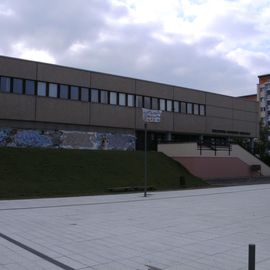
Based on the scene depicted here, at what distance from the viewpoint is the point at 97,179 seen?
2983 centimetres

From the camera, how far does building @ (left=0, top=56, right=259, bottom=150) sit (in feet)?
133

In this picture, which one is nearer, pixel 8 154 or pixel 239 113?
pixel 8 154

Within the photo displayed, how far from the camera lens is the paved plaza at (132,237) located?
322 inches

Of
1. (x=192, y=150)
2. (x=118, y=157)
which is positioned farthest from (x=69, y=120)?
(x=192, y=150)

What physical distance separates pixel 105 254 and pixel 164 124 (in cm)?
4367

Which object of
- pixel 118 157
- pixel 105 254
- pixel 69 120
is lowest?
pixel 105 254

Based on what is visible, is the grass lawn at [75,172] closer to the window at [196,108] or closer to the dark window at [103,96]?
the dark window at [103,96]

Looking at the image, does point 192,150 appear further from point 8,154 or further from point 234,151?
point 8,154

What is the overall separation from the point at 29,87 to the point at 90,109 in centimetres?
668

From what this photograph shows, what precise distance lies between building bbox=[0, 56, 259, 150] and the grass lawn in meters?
6.45

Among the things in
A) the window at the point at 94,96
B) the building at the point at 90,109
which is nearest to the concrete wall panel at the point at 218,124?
the building at the point at 90,109

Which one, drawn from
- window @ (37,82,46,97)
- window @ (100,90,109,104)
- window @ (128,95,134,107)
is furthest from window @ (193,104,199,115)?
window @ (37,82,46,97)

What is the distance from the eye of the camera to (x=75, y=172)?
30688 mm

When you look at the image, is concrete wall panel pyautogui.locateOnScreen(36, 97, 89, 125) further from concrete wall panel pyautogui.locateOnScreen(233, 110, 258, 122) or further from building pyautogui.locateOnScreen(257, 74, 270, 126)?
building pyautogui.locateOnScreen(257, 74, 270, 126)
